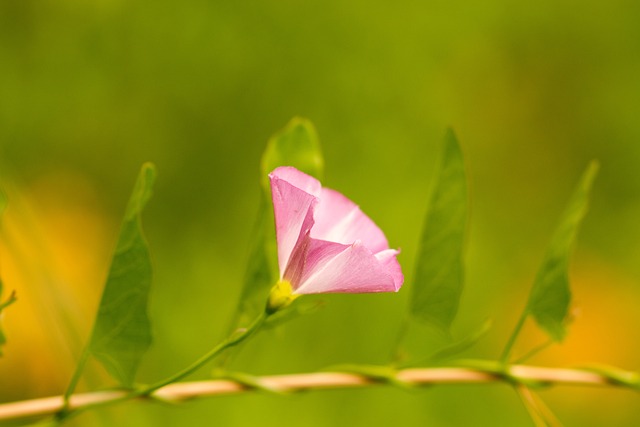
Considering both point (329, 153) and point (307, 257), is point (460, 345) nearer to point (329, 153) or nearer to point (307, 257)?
point (307, 257)

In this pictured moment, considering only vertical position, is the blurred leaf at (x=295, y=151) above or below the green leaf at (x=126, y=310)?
above

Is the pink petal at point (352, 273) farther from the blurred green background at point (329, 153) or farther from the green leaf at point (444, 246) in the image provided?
the blurred green background at point (329, 153)

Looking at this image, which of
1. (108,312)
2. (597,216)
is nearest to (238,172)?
(597,216)

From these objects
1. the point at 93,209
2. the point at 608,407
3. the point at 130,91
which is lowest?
the point at 608,407

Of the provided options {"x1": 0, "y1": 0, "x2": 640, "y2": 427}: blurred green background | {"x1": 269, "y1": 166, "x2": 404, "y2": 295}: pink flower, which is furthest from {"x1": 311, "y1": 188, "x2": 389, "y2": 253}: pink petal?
{"x1": 0, "y1": 0, "x2": 640, "y2": 427}: blurred green background

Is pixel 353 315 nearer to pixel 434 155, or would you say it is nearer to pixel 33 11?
pixel 434 155

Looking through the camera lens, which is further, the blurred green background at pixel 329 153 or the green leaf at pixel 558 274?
the blurred green background at pixel 329 153

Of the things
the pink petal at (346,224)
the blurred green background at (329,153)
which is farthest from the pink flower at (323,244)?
the blurred green background at (329,153)

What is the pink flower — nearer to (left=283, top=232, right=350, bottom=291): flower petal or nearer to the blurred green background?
(left=283, top=232, right=350, bottom=291): flower petal
